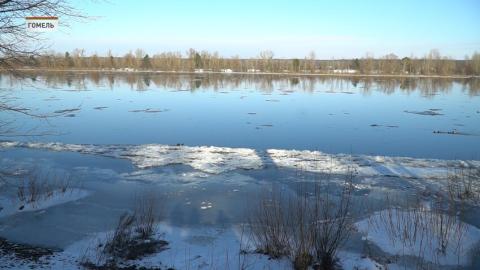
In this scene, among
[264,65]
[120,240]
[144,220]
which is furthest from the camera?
[264,65]

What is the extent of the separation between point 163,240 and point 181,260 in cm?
63

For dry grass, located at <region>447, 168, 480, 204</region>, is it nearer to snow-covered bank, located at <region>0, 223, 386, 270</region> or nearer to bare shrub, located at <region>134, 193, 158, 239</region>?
snow-covered bank, located at <region>0, 223, 386, 270</region>

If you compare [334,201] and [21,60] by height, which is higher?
[21,60]

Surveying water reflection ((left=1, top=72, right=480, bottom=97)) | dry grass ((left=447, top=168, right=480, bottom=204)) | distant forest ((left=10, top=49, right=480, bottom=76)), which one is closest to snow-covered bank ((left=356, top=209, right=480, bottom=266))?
dry grass ((left=447, top=168, right=480, bottom=204))

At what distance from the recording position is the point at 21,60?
553 cm

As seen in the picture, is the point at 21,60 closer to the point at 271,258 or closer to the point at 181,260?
the point at 181,260

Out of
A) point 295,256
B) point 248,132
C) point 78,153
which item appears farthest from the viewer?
point 248,132

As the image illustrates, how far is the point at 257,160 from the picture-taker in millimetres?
9820

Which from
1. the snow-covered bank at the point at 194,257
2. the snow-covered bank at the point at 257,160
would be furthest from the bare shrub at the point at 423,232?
the snow-covered bank at the point at 257,160

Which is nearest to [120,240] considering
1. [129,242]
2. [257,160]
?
[129,242]

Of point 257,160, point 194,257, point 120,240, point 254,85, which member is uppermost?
point 254,85

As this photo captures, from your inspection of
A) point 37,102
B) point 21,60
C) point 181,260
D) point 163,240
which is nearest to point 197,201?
point 163,240

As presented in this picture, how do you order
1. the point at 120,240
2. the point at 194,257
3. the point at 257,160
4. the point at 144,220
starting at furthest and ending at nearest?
the point at 257,160 → the point at 144,220 → the point at 120,240 → the point at 194,257

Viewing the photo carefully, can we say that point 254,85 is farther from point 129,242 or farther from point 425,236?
point 129,242
